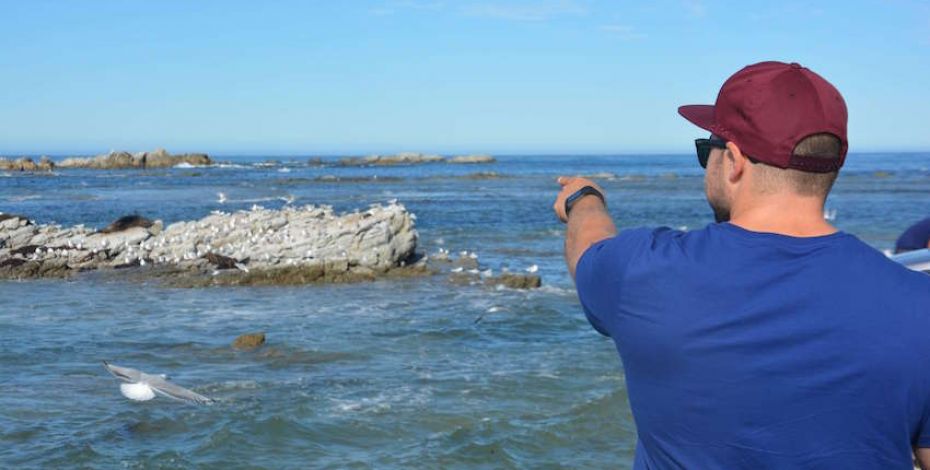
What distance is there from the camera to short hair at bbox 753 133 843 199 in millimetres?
2104

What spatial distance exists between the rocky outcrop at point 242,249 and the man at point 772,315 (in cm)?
1745

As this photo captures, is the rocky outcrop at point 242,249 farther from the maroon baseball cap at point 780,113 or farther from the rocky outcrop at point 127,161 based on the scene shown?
the rocky outcrop at point 127,161

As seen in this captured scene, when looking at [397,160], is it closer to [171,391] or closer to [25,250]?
[25,250]

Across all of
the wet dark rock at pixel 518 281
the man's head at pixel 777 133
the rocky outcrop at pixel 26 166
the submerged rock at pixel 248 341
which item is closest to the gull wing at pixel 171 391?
the submerged rock at pixel 248 341

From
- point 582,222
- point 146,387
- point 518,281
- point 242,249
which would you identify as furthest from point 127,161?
point 582,222

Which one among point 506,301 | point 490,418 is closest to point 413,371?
point 490,418

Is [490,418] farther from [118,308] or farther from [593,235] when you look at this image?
[118,308]

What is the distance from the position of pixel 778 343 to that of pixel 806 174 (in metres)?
0.36

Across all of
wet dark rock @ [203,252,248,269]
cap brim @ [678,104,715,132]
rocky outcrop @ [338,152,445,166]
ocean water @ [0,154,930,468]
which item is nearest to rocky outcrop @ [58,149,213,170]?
rocky outcrop @ [338,152,445,166]

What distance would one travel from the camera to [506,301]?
17.0 meters

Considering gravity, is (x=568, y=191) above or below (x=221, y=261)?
→ above

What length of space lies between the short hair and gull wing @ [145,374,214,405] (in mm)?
8660

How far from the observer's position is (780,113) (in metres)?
2.11

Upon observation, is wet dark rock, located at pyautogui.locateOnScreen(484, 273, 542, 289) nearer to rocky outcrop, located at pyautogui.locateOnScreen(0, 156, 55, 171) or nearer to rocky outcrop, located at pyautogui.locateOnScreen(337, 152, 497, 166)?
rocky outcrop, located at pyautogui.locateOnScreen(0, 156, 55, 171)
